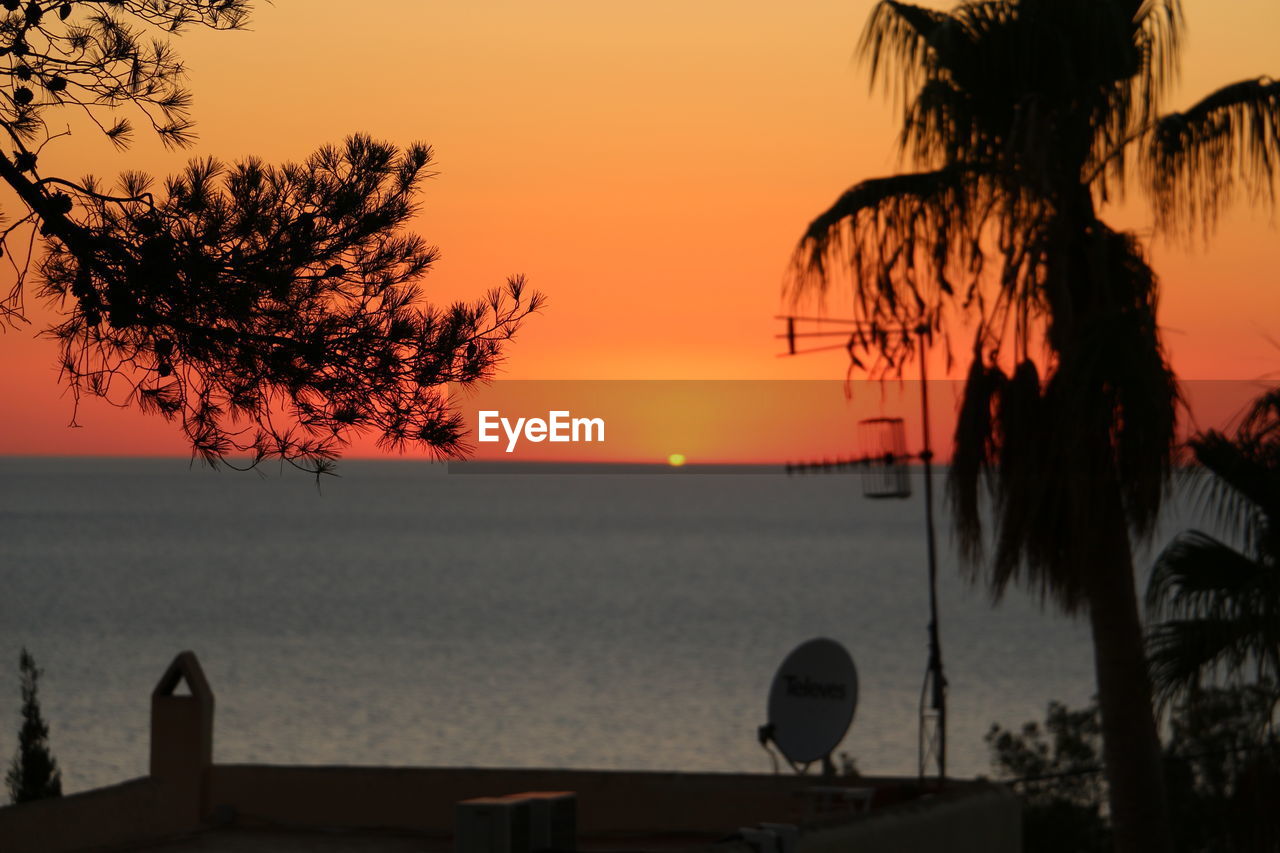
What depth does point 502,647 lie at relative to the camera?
80.8m

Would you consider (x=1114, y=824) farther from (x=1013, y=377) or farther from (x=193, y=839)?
(x=193, y=839)

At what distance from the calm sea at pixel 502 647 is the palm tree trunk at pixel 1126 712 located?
31.2 m

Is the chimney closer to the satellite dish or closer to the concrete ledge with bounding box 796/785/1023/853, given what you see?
the satellite dish

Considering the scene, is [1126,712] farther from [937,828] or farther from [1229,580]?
[1229,580]

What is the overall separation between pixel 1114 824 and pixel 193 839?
23.5 ft

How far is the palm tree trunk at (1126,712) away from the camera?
11.3m

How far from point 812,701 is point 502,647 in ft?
226

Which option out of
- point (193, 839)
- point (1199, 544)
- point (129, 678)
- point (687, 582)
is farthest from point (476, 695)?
point (1199, 544)

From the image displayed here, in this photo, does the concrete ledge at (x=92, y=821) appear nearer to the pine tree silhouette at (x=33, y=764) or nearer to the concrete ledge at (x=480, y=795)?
the concrete ledge at (x=480, y=795)

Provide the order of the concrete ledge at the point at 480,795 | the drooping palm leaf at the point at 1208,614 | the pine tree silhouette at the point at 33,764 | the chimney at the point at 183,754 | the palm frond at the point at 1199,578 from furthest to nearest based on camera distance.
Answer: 1. the pine tree silhouette at the point at 33,764
2. the chimney at the point at 183,754
3. the concrete ledge at the point at 480,795
4. the palm frond at the point at 1199,578
5. the drooping palm leaf at the point at 1208,614

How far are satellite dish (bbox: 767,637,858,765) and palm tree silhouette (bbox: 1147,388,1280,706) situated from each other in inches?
133

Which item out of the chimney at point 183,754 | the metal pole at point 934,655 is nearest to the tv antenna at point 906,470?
the metal pole at point 934,655

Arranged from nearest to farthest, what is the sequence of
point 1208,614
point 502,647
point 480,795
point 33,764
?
point 1208,614
point 480,795
point 33,764
point 502,647

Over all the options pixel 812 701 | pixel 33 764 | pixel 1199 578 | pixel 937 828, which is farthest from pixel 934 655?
pixel 33 764
